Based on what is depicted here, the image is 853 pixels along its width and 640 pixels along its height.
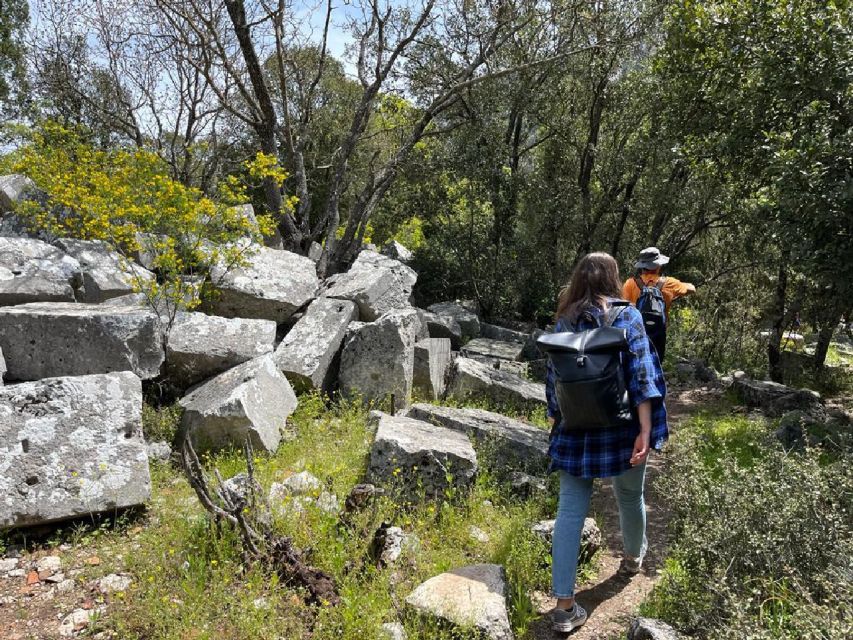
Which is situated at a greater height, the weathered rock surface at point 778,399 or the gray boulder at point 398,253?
the gray boulder at point 398,253

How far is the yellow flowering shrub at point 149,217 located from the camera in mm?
6410

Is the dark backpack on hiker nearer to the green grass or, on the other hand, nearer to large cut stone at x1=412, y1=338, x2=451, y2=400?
the green grass

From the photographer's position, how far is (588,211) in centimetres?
1323

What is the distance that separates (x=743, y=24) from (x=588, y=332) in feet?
20.6

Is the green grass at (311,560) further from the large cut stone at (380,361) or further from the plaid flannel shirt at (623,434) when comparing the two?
the large cut stone at (380,361)

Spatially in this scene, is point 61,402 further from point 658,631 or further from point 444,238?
point 444,238

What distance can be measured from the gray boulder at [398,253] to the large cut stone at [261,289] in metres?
5.44

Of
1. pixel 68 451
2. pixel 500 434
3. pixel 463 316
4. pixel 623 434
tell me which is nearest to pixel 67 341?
pixel 68 451

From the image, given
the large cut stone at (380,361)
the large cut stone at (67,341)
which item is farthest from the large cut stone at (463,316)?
the large cut stone at (67,341)

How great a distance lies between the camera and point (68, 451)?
421 cm

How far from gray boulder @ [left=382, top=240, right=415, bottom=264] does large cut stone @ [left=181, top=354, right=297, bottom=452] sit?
7570 mm

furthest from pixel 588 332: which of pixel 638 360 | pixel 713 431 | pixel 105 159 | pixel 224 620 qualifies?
pixel 105 159

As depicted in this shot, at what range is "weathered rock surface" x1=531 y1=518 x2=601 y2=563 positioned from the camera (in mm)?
3980

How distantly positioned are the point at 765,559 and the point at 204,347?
4.97 metres
